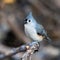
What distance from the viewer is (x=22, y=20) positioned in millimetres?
4910

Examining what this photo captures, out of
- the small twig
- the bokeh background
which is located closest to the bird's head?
the small twig

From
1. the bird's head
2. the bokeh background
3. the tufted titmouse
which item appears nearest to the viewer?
the bird's head

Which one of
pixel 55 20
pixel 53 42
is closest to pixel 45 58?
pixel 53 42

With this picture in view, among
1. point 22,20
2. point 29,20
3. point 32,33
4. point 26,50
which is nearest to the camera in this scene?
point 26,50

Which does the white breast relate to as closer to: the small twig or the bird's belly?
the bird's belly

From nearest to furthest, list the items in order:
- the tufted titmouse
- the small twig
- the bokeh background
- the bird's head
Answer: the small twig, the bird's head, the tufted titmouse, the bokeh background

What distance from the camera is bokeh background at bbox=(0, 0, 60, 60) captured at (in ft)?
14.1

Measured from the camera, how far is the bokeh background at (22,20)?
4305 mm

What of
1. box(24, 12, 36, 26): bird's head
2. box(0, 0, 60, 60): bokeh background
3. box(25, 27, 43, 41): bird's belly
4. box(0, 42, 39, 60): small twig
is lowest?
box(0, 42, 39, 60): small twig

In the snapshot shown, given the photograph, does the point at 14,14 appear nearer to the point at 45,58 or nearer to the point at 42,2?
the point at 42,2

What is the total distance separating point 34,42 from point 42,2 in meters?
2.30

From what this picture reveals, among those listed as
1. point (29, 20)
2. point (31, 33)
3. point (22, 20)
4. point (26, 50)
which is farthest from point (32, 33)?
point (22, 20)

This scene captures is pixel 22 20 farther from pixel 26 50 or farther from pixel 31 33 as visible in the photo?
pixel 26 50

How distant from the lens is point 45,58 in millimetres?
4188
